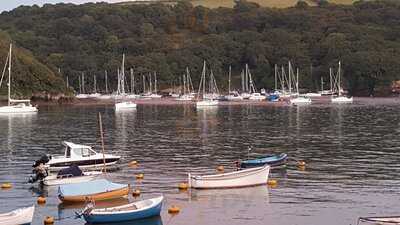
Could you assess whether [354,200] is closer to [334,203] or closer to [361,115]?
[334,203]

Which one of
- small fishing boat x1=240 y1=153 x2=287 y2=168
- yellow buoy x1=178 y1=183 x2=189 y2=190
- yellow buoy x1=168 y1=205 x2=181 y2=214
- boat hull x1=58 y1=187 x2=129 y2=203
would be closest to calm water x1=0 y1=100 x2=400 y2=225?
yellow buoy x1=168 y1=205 x2=181 y2=214

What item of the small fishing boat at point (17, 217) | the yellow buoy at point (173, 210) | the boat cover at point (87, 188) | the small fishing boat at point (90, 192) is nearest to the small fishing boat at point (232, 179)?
the small fishing boat at point (90, 192)

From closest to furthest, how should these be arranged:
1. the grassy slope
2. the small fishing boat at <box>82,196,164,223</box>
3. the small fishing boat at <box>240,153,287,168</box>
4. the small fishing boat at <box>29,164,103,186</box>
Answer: the small fishing boat at <box>82,196,164,223</box>, the small fishing boat at <box>29,164,103,186</box>, the small fishing boat at <box>240,153,287,168</box>, the grassy slope

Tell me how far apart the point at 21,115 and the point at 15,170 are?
72668 mm

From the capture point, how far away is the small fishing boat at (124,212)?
35188 millimetres

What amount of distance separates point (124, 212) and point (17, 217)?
523 centimetres

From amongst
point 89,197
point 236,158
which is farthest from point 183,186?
point 236,158

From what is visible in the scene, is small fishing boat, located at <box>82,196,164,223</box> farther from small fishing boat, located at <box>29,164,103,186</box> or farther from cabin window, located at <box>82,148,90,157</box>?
cabin window, located at <box>82,148,90,157</box>

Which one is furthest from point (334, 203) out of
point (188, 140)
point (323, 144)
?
point (188, 140)

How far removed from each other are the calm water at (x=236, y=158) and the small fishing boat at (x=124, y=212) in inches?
23.5

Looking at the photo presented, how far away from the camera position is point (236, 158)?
2432 inches

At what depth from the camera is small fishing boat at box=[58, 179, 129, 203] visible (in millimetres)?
40375

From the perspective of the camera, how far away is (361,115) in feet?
395

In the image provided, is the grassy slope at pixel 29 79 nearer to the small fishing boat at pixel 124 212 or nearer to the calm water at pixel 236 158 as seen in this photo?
the calm water at pixel 236 158
